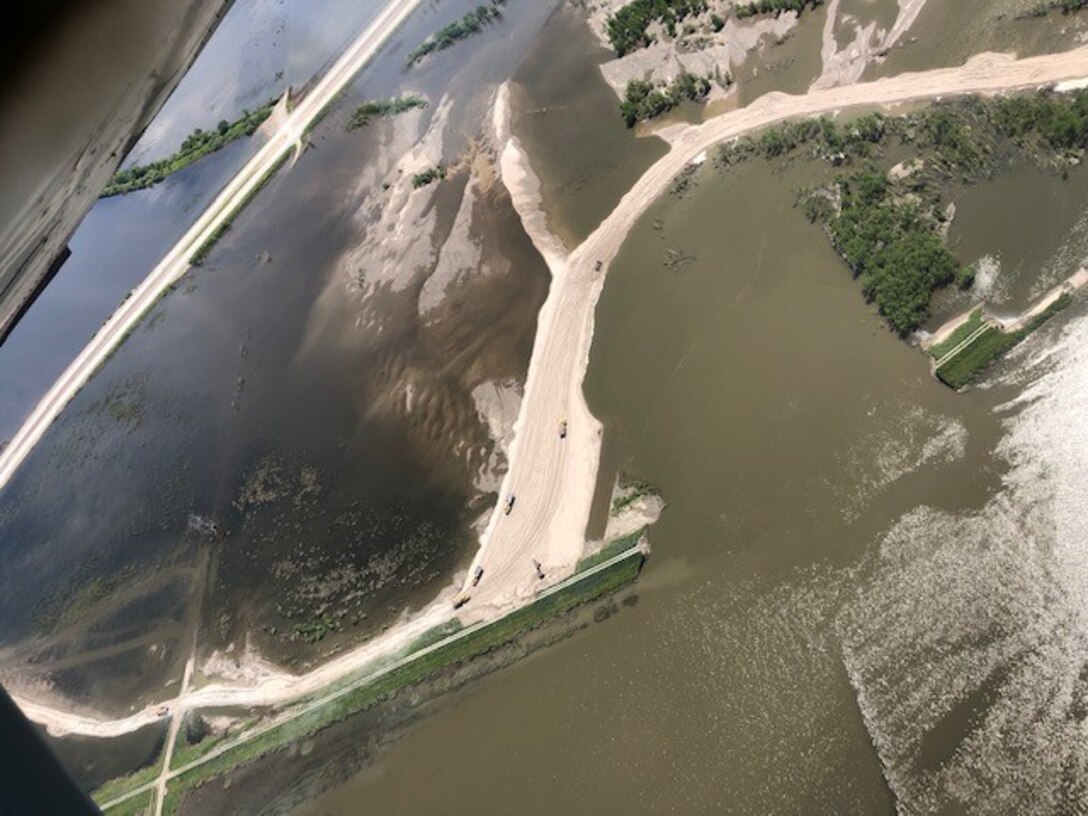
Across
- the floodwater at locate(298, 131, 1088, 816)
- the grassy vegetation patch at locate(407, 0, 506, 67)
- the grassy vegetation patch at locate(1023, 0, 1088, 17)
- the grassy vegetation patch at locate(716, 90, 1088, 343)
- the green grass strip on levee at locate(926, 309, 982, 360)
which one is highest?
the grassy vegetation patch at locate(407, 0, 506, 67)

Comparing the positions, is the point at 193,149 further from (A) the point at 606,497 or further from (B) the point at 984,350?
(B) the point at 984,350

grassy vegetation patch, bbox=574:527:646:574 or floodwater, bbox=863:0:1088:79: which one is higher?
floodwater, bbox=863:0:1088:79

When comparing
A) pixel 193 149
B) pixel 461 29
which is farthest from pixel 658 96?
pixel 193 149

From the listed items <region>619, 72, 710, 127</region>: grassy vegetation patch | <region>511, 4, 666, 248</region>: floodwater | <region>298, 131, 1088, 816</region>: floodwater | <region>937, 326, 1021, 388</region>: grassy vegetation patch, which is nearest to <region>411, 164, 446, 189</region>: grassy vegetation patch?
<region>511, 4, 666, 248</region>: floodwater

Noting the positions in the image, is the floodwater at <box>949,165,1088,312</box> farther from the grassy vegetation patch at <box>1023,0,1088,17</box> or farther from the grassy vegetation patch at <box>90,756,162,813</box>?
the grassy vegetation patch at <box>90,756,162,813</box>

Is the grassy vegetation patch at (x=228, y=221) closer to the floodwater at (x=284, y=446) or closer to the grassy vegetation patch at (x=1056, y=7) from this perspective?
the floodwater at (x=284, y=446)

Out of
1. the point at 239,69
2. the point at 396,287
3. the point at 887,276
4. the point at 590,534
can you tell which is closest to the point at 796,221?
the point at 887,276

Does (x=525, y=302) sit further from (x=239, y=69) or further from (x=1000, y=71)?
(x=239, y=69)
